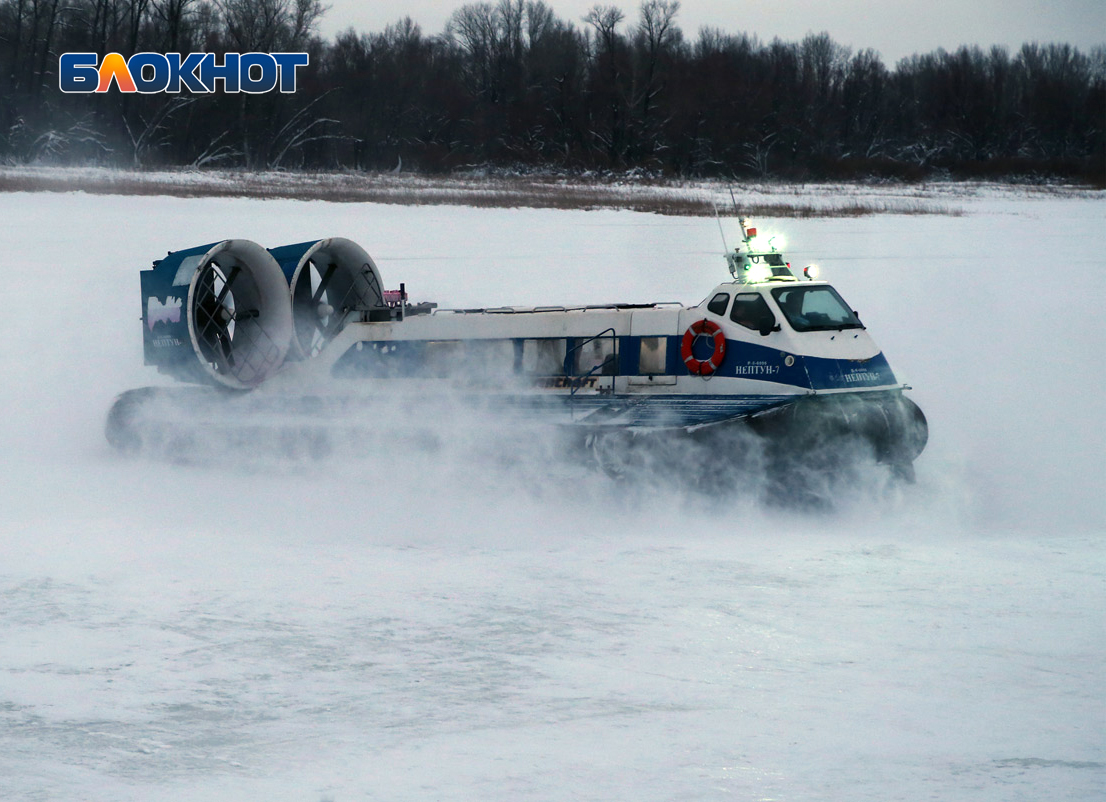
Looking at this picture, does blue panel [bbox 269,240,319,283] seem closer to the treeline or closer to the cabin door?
the cabin door

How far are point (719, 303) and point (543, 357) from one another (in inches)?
49.0

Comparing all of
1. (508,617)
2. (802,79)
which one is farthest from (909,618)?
(802,79)

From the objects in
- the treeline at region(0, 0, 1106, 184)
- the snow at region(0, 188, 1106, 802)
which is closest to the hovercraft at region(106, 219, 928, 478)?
the snow at region(0, 188, 1106, 802)

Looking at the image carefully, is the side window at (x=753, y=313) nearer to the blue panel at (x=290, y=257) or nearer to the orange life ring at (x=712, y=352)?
the orange life ring at (x=712, y=352)

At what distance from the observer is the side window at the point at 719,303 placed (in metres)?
7.55

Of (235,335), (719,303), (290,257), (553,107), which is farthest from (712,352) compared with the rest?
(553,107)

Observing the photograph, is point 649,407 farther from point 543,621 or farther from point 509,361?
point 543,621

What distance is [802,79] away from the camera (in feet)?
147

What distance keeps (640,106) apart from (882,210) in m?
19.7

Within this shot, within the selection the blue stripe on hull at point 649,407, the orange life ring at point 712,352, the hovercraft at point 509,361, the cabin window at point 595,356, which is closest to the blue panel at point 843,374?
the hovercraft at point 509,361

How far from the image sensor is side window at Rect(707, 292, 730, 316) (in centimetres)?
755

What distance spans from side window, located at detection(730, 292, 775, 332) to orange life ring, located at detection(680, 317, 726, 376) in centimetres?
14

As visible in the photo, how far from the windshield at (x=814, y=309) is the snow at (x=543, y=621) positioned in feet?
3.47

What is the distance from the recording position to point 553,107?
137 ft
